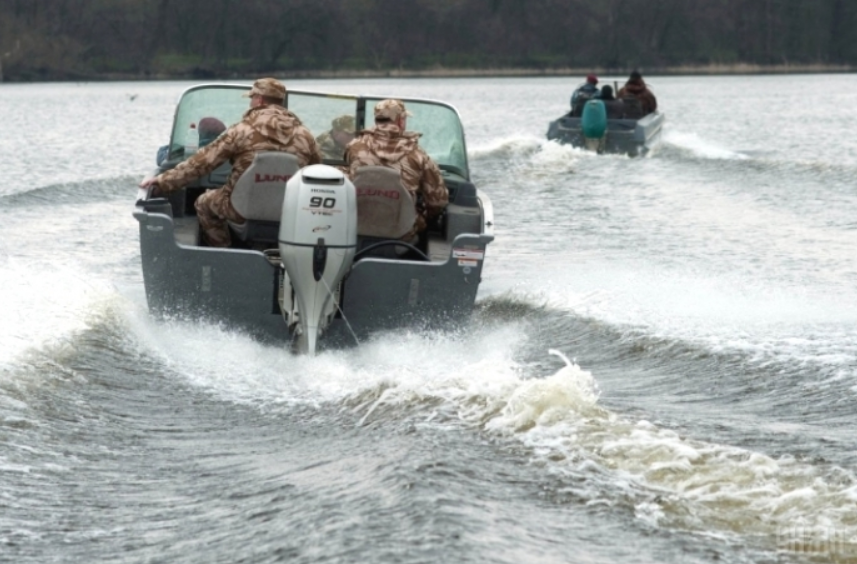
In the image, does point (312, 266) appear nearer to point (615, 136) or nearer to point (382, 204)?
point (382, 204)

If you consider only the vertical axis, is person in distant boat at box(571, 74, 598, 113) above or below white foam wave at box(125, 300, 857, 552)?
below

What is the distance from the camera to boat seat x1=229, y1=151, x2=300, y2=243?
25.5ft

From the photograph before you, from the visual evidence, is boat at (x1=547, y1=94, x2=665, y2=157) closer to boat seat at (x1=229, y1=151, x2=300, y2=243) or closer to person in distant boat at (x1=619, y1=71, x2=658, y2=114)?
person in distant boat at (x1=619, y1=71, x2=658, y2=114)

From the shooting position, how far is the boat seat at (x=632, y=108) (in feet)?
83.0

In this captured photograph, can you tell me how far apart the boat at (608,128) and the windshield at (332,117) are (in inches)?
566

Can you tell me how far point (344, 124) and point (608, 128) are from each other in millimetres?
15190

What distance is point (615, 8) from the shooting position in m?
111

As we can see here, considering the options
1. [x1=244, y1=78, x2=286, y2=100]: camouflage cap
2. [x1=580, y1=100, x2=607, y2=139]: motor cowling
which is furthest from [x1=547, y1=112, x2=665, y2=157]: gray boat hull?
[x1=244, y1=78, x2=286, y2=100]: camouflage cap

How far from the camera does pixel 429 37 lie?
110562 mm

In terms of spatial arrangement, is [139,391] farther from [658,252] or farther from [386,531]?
[658,252]

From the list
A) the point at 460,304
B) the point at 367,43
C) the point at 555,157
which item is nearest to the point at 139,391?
the point at 460,304

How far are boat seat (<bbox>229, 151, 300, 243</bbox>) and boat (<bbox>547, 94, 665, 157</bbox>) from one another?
16.0 meters

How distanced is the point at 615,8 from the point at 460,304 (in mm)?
106501

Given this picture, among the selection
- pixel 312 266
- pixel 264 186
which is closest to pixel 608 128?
pixel 264 186
